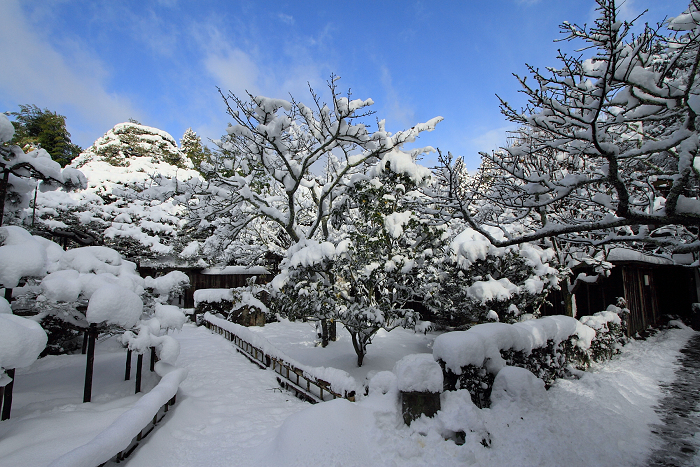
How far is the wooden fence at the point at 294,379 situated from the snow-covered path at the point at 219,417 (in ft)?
0.53

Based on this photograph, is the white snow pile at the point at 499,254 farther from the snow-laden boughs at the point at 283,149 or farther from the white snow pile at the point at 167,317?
the white snow pile at the point at 167,317

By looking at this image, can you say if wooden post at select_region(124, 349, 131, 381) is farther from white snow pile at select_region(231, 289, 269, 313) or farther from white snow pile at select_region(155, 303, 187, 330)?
white snow pile at select_region(231, 289, 269, 313)

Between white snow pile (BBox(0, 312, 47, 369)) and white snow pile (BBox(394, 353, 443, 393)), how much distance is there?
12.5 feet

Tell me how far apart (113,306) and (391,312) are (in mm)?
5227

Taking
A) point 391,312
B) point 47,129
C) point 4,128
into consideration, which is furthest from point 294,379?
point 47,129

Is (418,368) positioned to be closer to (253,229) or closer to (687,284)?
(253,229)

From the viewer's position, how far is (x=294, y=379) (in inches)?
274

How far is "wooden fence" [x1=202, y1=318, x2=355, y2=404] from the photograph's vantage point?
5.41 metres

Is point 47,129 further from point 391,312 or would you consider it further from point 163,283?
point 391,312

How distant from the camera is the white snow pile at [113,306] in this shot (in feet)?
13.9

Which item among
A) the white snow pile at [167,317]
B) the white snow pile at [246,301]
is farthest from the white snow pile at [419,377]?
the white snow pile at [246,301]

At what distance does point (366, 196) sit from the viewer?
7.62 meters

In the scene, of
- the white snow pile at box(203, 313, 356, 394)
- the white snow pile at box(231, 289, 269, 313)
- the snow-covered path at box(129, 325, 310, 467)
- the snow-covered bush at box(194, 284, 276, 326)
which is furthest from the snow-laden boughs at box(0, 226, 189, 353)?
the white snow pile at box(231, 289, 269, 313)

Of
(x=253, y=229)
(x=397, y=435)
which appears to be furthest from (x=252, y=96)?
(x=253, y=229)
